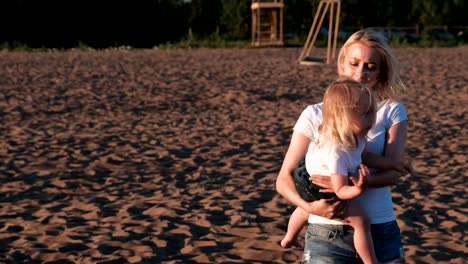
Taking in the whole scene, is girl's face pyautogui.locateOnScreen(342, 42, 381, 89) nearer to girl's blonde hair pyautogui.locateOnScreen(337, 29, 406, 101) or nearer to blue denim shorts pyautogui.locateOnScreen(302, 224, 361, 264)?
girl's blonde hair pyautogui.locateOnScreen(337, 29, 406, 101)

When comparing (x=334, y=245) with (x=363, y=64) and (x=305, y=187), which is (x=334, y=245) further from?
(x=363, y=64)

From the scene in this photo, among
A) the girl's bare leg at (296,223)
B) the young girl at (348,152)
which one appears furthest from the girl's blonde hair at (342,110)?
the girl's bare leg at (296,223)

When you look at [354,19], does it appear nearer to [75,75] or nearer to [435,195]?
[75,75]

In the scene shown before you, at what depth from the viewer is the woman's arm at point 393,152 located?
2.09 m

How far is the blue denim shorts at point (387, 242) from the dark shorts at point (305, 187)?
184 mm

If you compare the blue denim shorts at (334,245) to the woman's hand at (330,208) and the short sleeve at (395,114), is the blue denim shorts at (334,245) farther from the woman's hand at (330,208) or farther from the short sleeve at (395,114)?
the short sleeve at (395,114)

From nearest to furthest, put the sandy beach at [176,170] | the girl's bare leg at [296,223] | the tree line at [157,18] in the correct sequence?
the girl's bare leg at [296,223], the sandy beach at [176,170], the tree line at [157,18]

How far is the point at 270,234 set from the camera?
15.0 feet

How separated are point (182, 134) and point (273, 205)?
10.5 ft

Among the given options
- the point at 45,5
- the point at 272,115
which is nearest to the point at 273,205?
the point at 272,115

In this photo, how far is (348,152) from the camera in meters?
2.09

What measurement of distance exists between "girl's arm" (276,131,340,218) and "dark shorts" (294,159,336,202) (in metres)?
0.02

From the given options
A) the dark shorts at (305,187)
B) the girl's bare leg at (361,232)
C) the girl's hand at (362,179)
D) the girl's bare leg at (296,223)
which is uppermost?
the girl's hand at (362,179)

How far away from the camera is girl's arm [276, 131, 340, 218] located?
2.14 metres
